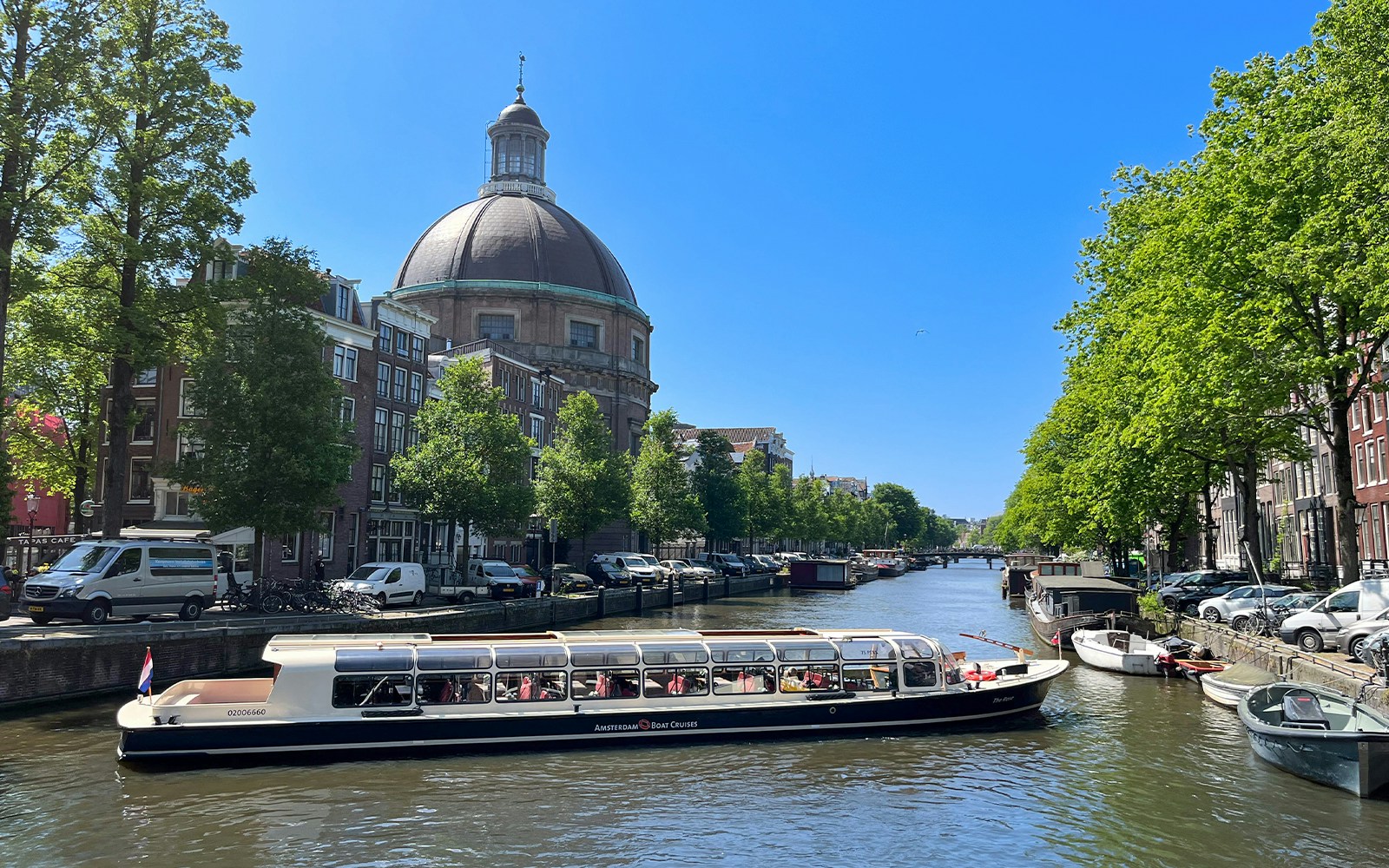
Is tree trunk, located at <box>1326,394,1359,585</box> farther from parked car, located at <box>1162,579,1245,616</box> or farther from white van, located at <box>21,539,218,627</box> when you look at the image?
white van, located at <box>21,539,218,627</box>

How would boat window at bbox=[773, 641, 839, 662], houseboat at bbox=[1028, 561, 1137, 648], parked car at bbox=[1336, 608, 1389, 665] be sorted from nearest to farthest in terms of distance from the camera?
1. boat window at bbox=[773, 641, 839, 662]
2. parked car at bbox=[1336, 608, 1389, 665]
3. houseboat at bbox=[1028, 561, 1137, 648]

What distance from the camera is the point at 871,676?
934 inches

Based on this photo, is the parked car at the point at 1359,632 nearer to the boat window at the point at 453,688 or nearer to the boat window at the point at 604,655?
the boat window at the point at 604,655

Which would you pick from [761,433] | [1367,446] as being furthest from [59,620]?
[761,433]

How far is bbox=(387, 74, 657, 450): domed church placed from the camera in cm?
10169

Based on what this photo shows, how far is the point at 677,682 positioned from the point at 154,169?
25629 millimetres

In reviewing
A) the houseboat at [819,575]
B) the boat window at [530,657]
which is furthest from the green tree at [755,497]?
the boat window at [530,657]

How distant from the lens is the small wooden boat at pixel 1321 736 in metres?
17.0

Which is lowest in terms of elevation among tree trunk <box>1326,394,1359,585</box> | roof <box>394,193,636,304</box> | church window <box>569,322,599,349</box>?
tree trunk <box>1326,394,1359,585</box>

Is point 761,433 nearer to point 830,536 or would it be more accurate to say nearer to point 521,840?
point 830,536

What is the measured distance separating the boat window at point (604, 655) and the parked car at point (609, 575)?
143ft

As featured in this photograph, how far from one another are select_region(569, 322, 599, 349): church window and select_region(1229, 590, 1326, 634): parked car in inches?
3130

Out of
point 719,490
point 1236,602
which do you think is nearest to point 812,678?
point 1236,602

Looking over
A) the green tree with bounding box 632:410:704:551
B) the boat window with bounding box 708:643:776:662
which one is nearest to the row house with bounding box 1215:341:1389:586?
the boat window with bounding box 708:643:776:662
